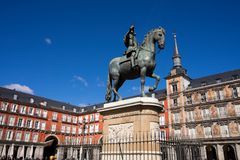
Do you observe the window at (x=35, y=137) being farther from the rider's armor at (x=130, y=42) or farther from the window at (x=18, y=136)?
the rider's armor at (x=130, y=42)

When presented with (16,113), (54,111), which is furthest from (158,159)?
(54,111)

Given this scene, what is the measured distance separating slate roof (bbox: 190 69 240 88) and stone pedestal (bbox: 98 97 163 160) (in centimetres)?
3401

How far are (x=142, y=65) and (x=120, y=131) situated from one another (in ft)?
7.80

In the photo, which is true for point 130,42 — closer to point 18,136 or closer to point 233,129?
point 233,129

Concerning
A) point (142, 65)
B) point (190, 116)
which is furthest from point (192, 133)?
point (142, 65)

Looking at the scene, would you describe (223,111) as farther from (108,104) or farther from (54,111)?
(54,111)

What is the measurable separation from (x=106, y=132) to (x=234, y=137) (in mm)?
31196

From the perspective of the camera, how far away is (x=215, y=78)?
39.6 metres

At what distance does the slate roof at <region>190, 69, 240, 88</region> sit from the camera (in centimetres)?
3681

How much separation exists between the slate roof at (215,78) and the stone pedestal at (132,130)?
112 feet

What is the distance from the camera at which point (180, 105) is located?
39.4 metres

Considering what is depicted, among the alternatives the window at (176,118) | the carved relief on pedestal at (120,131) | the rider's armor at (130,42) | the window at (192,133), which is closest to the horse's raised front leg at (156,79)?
the rider's armor at (130,42)

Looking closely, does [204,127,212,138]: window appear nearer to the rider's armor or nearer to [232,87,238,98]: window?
[232,87,238,98]: window

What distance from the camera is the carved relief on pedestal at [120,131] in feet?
22.6
